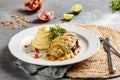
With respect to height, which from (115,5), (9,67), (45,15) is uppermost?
(115,5)

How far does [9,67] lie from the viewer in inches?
86.6

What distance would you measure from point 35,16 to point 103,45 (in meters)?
0.90

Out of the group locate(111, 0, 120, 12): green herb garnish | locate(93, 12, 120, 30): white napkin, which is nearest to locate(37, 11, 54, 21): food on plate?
locate(93, 12, 120, 30): white napkin

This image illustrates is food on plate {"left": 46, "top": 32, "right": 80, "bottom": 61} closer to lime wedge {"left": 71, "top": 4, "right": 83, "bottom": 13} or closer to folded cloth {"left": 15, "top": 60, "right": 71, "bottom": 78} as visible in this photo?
folded cloth {"left": 15, "top": 60, "right": 71, "bottom": 78}

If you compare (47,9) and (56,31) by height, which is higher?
(56,31)

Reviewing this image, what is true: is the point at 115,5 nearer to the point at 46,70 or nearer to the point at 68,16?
the point at 68,16

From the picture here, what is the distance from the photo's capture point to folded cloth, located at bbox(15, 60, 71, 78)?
203 cm

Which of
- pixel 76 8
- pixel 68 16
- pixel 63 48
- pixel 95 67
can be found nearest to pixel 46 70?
pixel 63 48

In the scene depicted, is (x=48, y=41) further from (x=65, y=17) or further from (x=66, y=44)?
(x=65, y=17)

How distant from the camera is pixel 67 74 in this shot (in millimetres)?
2033

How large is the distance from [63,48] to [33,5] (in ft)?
3.43

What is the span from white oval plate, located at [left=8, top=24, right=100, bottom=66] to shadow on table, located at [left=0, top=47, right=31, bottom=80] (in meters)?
0.09

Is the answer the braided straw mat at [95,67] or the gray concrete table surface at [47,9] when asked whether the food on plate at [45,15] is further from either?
the braided straw mat at [95,67]

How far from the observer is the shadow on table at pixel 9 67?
2112 mm
